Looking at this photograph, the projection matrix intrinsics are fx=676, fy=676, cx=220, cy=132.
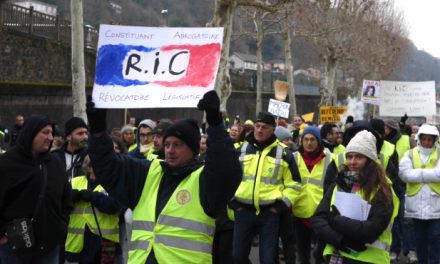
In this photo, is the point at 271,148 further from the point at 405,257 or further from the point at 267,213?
the point at 405,257

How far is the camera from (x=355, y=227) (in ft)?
16.2

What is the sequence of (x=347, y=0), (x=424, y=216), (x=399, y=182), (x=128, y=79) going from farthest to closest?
(x=347, y=0)
(x=399, y=182)
(x=424, y=216)
(x=128, y=79)

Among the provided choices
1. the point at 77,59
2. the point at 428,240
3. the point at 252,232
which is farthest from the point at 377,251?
the point at 77,59

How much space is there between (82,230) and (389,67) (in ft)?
176

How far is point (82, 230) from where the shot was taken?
20.3 ft

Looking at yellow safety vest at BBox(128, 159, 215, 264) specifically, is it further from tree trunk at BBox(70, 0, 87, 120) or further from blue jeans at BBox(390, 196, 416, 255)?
tree trunk at BBox(70, 0, 87, 120)

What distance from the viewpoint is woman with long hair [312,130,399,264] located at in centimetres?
495

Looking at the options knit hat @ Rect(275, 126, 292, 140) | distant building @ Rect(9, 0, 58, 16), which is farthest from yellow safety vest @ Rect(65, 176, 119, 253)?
distant building @ Rect(9, 0, 58, 16)

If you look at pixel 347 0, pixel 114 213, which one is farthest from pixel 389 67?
pixel 114 213

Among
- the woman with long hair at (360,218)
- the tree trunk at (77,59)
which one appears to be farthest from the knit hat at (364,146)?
the tree trunk at (77,59)

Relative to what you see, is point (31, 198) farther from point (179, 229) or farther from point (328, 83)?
point (328, 83)

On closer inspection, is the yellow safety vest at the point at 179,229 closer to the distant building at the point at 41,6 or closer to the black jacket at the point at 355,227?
the black jacket at the point at 355,227

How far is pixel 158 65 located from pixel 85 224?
165 cm

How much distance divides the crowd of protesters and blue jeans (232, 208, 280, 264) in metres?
0.01
